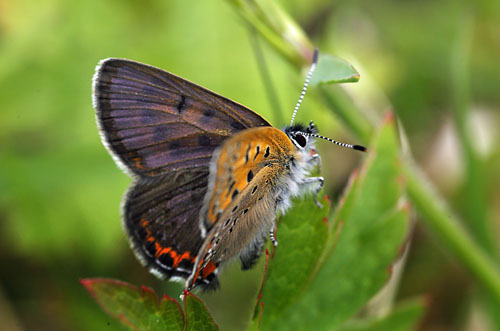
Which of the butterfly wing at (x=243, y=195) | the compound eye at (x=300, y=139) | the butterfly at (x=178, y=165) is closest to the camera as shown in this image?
the butterfly wing at (x=243, y=195)

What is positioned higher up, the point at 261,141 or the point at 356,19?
the point at 356,19

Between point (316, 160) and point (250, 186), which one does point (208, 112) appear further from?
point (316, 160)

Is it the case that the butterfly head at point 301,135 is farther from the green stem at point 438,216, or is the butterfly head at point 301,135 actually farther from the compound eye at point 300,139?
the green stem at point 438,216

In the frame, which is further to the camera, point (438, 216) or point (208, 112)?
point (438, 216)

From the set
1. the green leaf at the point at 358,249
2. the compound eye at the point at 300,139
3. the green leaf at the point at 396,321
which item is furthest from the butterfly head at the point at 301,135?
the green leaf at the point at 396,321

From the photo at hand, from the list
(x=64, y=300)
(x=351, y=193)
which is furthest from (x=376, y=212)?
(x=64, y=300)

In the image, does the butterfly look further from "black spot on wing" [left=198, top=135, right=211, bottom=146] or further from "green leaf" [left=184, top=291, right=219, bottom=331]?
"green leaf" [left=184, top=291, right=219, bottom=331]

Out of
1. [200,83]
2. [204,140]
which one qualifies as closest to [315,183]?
[204,140]

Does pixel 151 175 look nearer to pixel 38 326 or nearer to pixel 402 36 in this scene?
pixel 38 326
